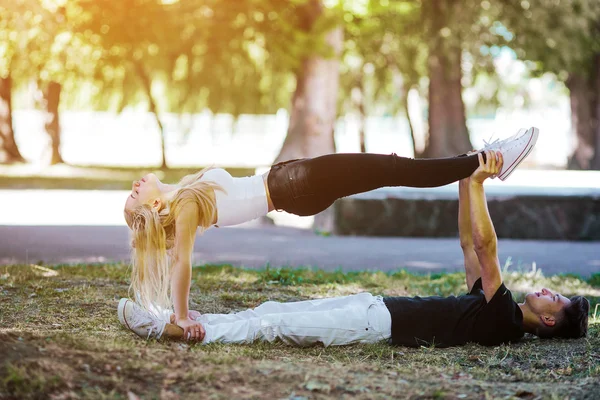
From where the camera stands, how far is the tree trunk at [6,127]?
1057 inches

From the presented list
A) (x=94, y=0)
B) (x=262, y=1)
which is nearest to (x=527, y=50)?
(x=262, y=1)

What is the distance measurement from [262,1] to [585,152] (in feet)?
49.1

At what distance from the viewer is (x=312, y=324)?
16.5 ft

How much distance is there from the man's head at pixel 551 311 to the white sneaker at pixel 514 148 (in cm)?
80

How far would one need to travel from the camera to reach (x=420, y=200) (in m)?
11.4

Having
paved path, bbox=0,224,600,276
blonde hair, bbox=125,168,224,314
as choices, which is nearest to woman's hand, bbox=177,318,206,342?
blonde hair, bbox=125,168,224,314

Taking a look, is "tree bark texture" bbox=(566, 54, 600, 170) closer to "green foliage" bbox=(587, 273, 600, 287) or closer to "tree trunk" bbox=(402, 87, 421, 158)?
"tree trunk" bbox=(402, 87, 421, 158)

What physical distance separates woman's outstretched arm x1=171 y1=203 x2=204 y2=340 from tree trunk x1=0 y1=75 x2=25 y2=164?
76.6ft

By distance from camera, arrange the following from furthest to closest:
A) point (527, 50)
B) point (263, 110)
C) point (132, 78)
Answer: point (263, 110)
point (132, 78)
point (527, 50)

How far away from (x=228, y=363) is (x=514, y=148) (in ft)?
7.81

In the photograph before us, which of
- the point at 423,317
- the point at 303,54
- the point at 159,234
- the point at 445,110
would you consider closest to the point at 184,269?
the point at 159,234

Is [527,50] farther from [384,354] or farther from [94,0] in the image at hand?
[384,354]

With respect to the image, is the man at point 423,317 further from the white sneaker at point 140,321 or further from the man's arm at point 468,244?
the man's arm at point 468,244

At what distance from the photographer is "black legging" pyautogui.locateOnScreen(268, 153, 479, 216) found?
205 inches
